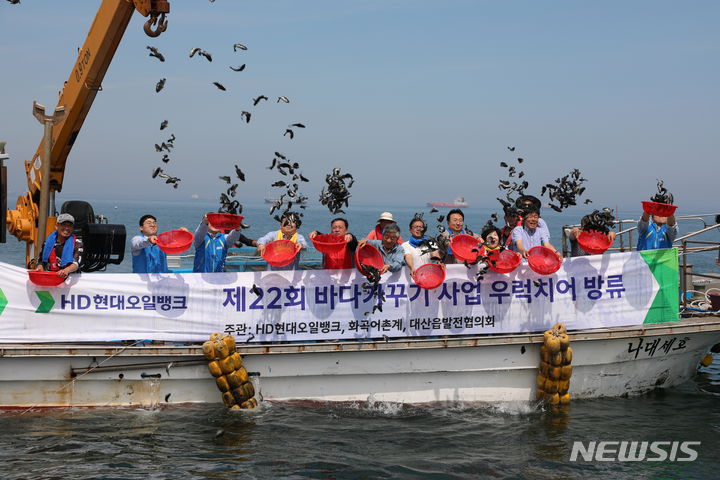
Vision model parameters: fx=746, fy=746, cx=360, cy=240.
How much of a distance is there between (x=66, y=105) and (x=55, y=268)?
11.2 feet

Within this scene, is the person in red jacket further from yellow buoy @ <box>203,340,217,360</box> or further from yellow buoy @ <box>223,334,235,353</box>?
yellow buoy @ <box>203,340,217,360</box>

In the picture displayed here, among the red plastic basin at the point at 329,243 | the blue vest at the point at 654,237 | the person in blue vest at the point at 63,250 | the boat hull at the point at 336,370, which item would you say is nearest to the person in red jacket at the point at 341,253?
the red plastic basin at the point at 329,243

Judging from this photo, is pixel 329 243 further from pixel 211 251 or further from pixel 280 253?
pixel 211 251

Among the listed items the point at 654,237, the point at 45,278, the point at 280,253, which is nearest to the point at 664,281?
the point at 654,237

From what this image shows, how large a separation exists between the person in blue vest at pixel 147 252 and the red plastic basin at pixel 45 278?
1024mm

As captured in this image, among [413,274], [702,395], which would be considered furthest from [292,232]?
[702,395]

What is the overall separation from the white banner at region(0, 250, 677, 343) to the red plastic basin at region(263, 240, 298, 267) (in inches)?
10.3

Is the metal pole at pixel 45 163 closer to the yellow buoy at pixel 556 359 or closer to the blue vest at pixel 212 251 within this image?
the blue vest at pixel 212 251

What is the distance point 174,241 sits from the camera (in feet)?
32.6

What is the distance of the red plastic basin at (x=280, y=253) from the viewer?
10078 mm

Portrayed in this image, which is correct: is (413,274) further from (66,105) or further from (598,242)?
(66,105)

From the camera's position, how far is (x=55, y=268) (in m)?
10.1

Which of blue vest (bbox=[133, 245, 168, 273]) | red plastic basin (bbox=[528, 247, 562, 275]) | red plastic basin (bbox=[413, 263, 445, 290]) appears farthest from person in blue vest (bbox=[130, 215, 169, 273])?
red plastic basin (bbox=[528, 247, 562, 275])

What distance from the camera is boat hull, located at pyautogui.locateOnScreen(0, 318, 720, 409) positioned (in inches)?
388
